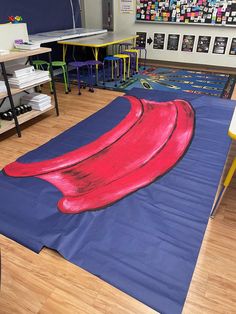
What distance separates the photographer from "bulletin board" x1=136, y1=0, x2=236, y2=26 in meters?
4.98

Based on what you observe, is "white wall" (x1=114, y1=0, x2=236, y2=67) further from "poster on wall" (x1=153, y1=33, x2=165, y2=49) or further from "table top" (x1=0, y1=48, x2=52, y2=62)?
"table top" (x1=0, y1=48, x2=52, y2=62)

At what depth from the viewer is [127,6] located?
5.75 m

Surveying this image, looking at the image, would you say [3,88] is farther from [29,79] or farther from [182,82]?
[182,82]

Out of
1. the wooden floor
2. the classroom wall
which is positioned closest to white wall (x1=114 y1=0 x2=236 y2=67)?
the classroom wall

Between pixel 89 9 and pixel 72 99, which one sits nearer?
pixel 72 99

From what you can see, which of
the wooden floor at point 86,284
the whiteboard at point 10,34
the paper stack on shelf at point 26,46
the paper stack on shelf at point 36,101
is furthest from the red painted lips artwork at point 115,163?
the whiteboard at point 10,34

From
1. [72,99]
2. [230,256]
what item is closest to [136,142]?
[230,256]

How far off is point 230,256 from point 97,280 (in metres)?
0.82

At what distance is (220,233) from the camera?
1.66m

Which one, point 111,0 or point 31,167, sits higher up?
point 111,0

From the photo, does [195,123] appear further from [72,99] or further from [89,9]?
[89,9]

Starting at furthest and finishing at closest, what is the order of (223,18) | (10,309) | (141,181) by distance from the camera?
(223,18)
(141,181)
(10,309)

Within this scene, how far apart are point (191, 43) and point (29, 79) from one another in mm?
4158

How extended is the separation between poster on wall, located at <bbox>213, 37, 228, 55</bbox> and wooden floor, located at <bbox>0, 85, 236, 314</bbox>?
15.5 feet
